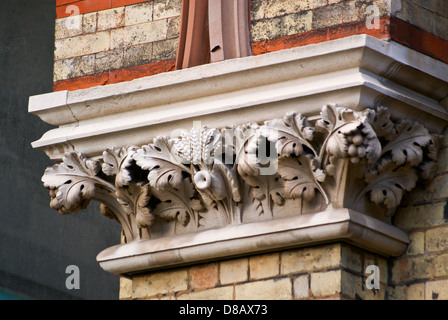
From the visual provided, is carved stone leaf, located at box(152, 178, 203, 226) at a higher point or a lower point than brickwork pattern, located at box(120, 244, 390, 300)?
higher

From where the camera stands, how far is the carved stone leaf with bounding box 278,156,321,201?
4906 millimetres

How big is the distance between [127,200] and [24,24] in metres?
3.38

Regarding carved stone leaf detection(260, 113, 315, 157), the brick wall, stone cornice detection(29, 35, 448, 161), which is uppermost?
the brick wall

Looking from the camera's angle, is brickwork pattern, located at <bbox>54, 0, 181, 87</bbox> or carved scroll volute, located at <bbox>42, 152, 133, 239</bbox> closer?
carved scroll volute, located at <bbox>42, 152, 133, 239</bbox>

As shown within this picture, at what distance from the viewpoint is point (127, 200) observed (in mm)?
5387

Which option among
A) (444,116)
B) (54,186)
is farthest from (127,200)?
(444,116)

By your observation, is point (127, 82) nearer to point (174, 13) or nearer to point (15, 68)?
point (174, 13)

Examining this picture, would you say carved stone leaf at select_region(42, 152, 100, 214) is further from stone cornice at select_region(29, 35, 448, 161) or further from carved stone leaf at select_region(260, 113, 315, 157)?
carved stone leaf at select_region(260, 113, 315, 157)

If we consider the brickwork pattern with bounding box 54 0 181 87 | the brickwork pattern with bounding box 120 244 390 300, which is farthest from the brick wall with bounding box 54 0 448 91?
the brickwork pattern with bounding box 120 244 390 300

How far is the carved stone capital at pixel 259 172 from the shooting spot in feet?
15.9

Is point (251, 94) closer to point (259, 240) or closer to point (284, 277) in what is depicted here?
point (259, 240)

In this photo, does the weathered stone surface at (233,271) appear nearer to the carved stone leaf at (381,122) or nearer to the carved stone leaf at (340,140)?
the carved stone leaf at (340,140)

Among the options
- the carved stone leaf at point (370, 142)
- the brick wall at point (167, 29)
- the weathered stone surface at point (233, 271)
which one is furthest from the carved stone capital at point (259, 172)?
the brick wall at point (167, 29)

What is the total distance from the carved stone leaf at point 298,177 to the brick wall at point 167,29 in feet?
1.72
